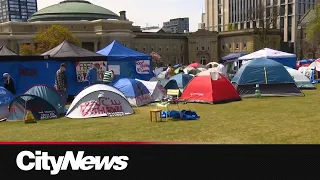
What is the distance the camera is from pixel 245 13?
104 meters

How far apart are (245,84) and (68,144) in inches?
497

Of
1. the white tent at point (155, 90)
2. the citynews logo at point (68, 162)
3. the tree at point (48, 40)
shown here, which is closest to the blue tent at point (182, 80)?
the white tent at point (155, 90)

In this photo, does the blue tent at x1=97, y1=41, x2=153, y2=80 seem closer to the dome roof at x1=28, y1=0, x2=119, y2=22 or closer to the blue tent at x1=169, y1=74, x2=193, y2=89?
the blue tent at x1=169, y1=74, x2=193, y2=89

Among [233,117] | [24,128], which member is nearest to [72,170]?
[24,128]

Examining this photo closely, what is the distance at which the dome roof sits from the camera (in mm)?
95188

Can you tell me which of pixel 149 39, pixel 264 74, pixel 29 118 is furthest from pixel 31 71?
pixel 149 39

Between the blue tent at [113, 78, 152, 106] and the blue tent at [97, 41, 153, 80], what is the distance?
409 cm

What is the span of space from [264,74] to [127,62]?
7655 millimetres

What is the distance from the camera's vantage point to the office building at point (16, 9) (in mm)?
138500

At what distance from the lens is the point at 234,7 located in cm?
10894

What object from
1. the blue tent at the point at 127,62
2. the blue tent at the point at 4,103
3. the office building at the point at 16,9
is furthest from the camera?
the office building at the point at 16,9

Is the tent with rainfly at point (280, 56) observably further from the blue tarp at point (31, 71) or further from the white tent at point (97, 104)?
the white tent at point (97, 104)

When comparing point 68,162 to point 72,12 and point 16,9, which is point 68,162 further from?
point 16,9

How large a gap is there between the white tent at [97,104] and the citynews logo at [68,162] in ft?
23.0
